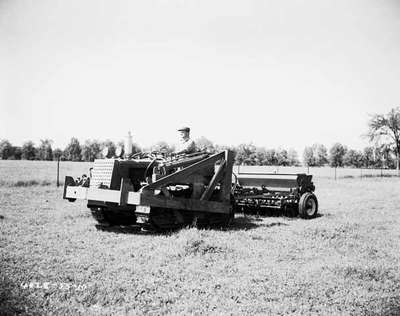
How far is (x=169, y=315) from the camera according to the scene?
3.44 metres

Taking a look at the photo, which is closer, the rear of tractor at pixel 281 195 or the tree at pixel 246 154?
the rear of tractor at pixel 281 195

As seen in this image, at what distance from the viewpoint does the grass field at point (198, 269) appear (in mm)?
3736

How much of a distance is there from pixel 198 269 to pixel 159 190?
2.39 meters

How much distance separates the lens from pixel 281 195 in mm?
10055

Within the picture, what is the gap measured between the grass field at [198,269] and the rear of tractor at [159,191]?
43 cm

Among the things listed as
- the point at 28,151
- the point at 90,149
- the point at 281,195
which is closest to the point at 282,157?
the point at 90,149

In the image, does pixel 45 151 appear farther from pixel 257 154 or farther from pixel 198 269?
pixel 198 269

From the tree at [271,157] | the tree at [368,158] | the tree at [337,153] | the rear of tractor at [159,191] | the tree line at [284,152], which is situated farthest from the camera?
the tree at [337,153]

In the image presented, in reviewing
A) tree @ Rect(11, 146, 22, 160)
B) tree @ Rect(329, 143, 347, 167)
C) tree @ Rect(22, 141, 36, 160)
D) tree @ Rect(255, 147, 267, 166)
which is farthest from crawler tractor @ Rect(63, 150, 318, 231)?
tree @ Rect(329, 143, 347, 167)

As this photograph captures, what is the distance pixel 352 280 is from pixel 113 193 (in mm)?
3905

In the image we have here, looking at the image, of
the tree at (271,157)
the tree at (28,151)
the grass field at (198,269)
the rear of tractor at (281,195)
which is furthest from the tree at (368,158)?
the grass field at (198,269)

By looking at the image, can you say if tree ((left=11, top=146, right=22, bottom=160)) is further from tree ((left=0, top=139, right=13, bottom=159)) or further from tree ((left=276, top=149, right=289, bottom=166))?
tree ((left=276, top=149, right=289, bottom=166))

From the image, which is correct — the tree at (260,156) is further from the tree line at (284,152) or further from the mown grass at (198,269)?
the mown grass at (198,269)

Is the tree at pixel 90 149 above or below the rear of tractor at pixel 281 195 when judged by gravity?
above
